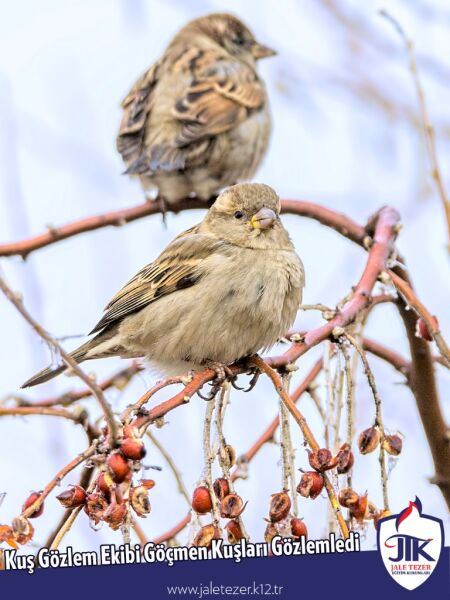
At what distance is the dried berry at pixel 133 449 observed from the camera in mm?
1745

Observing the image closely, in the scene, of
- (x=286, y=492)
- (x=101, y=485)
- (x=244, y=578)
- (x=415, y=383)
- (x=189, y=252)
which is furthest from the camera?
(x=189, y=252)

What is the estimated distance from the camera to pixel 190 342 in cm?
318

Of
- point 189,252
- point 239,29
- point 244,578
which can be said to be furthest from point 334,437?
point 239,29

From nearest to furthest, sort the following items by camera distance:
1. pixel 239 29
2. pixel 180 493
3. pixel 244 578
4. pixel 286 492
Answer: pixel 286 492, pixel 244 578, pixel 180 493, pixel 239 29

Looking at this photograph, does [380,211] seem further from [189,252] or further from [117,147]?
[117,147]

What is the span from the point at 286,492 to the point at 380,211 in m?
1.40

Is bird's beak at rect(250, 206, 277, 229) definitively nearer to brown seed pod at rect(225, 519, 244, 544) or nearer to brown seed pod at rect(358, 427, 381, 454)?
brown seed pod at rect(358, 427, 381, 454)

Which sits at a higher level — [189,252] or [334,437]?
[189,252]

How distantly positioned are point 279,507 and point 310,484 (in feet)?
0.28

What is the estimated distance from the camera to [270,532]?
1.89 m

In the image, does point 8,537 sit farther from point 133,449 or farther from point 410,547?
point 410,547

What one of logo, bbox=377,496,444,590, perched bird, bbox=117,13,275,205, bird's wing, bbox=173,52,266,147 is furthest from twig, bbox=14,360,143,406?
bird's wing, bbox=173,52,266,147

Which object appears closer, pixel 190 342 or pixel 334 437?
pixel 334 437

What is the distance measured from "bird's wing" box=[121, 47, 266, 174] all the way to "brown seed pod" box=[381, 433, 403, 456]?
2.96m
